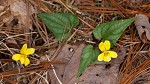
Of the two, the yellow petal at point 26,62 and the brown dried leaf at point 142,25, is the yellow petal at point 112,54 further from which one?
the yellow petal at point 26,62

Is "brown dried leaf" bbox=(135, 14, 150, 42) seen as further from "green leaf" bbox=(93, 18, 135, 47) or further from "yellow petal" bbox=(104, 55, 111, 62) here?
"yellow petal" bbox=(104, 55, 111, 62)

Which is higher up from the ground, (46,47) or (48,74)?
(46,47)

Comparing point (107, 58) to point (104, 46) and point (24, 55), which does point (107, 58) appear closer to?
point (104, 46)

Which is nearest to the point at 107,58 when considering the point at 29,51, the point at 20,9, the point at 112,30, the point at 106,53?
the point at 106,53

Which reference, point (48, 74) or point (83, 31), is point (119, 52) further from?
point (48, 74)

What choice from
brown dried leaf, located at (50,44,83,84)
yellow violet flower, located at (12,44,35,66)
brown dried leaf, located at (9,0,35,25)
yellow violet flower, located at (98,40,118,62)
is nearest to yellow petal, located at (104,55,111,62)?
yellow violet flower, located at (98,40,118,62)

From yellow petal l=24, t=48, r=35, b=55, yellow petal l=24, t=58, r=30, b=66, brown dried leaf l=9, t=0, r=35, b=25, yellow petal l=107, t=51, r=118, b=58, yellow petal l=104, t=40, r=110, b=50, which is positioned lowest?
yellow petal l=24, t=58, r=30, b=66

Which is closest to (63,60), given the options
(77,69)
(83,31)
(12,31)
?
(77,69)
